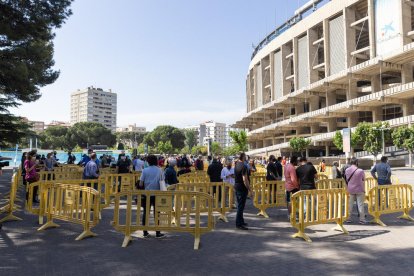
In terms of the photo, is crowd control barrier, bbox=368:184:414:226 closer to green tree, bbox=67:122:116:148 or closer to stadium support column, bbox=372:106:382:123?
stadium support column, bbox=372:106:382:123

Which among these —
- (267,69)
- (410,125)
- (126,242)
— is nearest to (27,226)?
(126,242)

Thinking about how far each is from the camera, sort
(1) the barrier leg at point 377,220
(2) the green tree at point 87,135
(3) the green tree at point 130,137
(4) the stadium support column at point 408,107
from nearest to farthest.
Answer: (1) the barrier leg at point 377,220
(4) the stadium support column at point 408,107
(2) the green tree at point 87,135
(3) the green tree at point 130,137

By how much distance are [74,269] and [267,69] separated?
7228 centimetres

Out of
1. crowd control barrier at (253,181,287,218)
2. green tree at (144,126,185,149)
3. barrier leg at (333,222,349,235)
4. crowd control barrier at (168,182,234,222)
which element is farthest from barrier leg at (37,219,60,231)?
green tree at (144,126,185,149)

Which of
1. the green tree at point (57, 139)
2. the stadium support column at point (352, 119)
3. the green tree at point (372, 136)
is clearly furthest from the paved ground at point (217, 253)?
the green tree at point (57, 139)

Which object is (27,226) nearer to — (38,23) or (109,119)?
(38,23)

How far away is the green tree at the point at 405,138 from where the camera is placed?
35625 millimetres

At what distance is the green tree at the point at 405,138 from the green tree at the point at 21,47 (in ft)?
116

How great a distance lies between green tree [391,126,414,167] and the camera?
3562cm

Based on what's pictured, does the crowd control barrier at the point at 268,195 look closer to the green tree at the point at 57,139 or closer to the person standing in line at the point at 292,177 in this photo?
the person standing in line at the point at 292,177

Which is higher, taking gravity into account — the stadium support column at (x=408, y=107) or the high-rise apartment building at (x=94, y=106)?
the high-rise apartment building at (x=94, y=106)

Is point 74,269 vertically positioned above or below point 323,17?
below

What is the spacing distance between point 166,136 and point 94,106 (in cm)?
6543

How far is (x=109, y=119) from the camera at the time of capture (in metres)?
182
